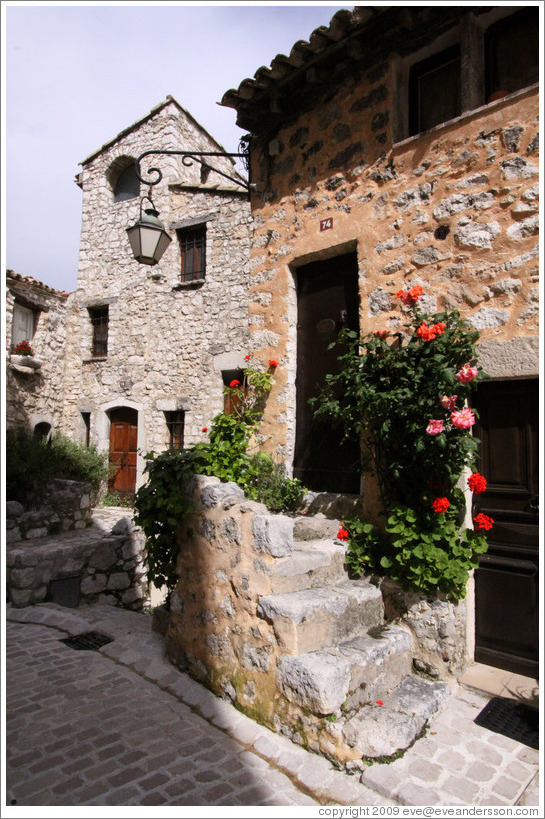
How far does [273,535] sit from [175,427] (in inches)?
338

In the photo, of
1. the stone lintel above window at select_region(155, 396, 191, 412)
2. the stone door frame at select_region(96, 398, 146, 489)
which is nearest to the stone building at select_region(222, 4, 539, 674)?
the stone lintel above window at select_region(155, 396, 191, 412)

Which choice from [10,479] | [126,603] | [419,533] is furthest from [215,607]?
[10,479]

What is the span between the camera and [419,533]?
3186 mm

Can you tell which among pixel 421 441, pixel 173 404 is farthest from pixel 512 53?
pixel 173 404

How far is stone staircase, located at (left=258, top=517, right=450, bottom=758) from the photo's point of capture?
2534 mm

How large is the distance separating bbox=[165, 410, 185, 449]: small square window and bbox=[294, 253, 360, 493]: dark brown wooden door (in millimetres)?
7072

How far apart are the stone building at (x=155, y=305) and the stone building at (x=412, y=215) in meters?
5.42

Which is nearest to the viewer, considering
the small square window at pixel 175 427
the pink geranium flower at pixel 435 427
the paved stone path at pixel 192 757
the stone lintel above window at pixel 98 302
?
the paved stone path at pixel 192 757

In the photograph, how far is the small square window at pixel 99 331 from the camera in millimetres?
12688

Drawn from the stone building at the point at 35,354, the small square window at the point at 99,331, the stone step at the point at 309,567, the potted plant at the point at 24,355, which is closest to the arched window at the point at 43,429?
the stone building at the point at 35,354

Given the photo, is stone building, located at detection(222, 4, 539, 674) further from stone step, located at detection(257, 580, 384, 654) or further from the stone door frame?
the stone door frame

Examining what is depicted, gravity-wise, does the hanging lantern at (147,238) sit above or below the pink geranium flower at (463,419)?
above

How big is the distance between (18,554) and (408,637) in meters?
4.74

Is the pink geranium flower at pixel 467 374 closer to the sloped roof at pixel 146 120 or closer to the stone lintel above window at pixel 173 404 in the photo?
the stone lintel above window at pixel 173 404
